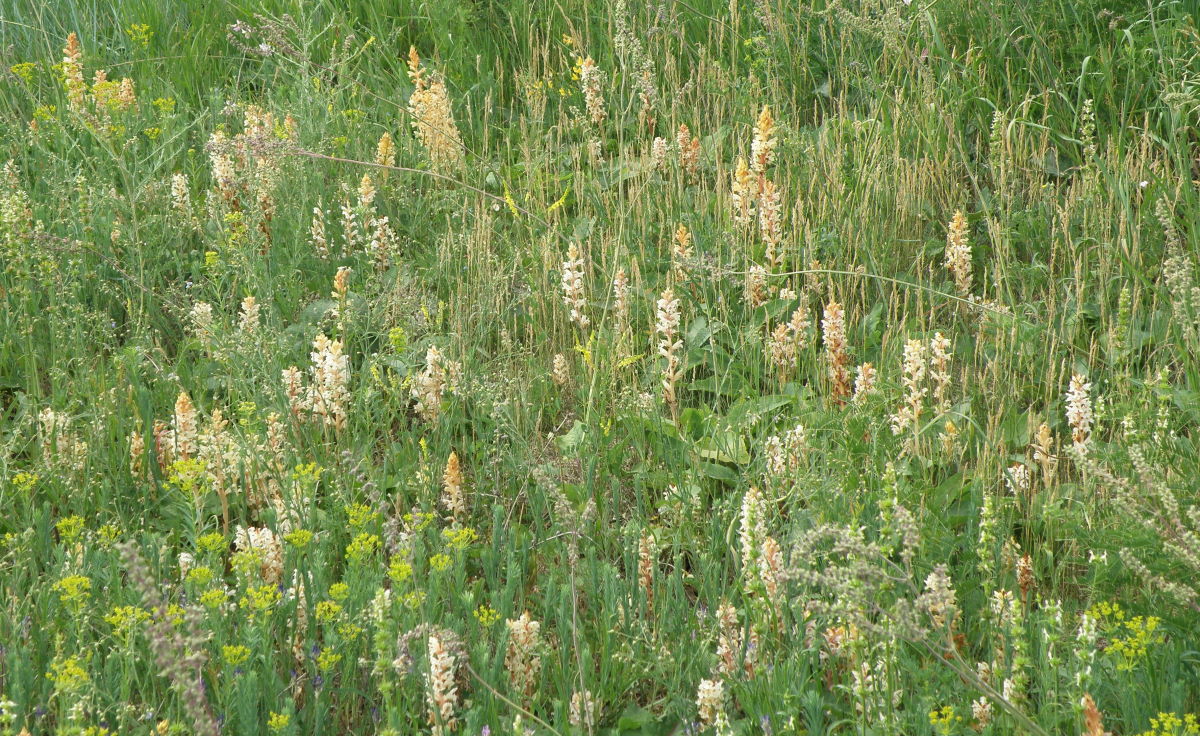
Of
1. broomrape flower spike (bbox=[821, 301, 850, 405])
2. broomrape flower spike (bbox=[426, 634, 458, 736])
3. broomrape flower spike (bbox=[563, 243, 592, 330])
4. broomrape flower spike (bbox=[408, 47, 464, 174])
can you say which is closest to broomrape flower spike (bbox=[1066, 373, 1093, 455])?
broomrape flower spike (bbox=[821, 301, 850, 405])

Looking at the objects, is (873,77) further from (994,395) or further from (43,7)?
(43,7)

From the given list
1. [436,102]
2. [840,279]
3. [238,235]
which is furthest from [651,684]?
[436,102]

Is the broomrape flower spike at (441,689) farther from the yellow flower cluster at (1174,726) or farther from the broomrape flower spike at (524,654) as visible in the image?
the yellow flower cluster at (1174,726)

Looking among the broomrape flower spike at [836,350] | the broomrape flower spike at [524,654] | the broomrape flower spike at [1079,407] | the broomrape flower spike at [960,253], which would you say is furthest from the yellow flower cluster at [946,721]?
the broomrape flower spike at [960,253]

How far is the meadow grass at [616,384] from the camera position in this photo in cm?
219

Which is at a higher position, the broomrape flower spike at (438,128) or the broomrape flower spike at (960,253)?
the broomrape flower spike at (438,128)

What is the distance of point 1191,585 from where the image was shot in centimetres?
232

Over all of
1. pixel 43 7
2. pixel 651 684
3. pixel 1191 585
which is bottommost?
pixel 651 684

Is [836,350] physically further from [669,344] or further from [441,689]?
[441,689]

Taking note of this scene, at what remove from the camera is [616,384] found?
11.4 ft

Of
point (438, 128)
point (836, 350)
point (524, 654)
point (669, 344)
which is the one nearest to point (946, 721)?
point (524, 654)

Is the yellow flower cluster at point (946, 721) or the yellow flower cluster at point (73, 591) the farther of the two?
the yellow flower cluster at point (73, 591)

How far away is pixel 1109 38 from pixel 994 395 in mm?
2099

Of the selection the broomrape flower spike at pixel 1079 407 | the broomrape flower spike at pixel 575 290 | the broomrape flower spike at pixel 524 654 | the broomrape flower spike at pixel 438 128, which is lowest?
the broomrape flower spike at pixel 524 654
